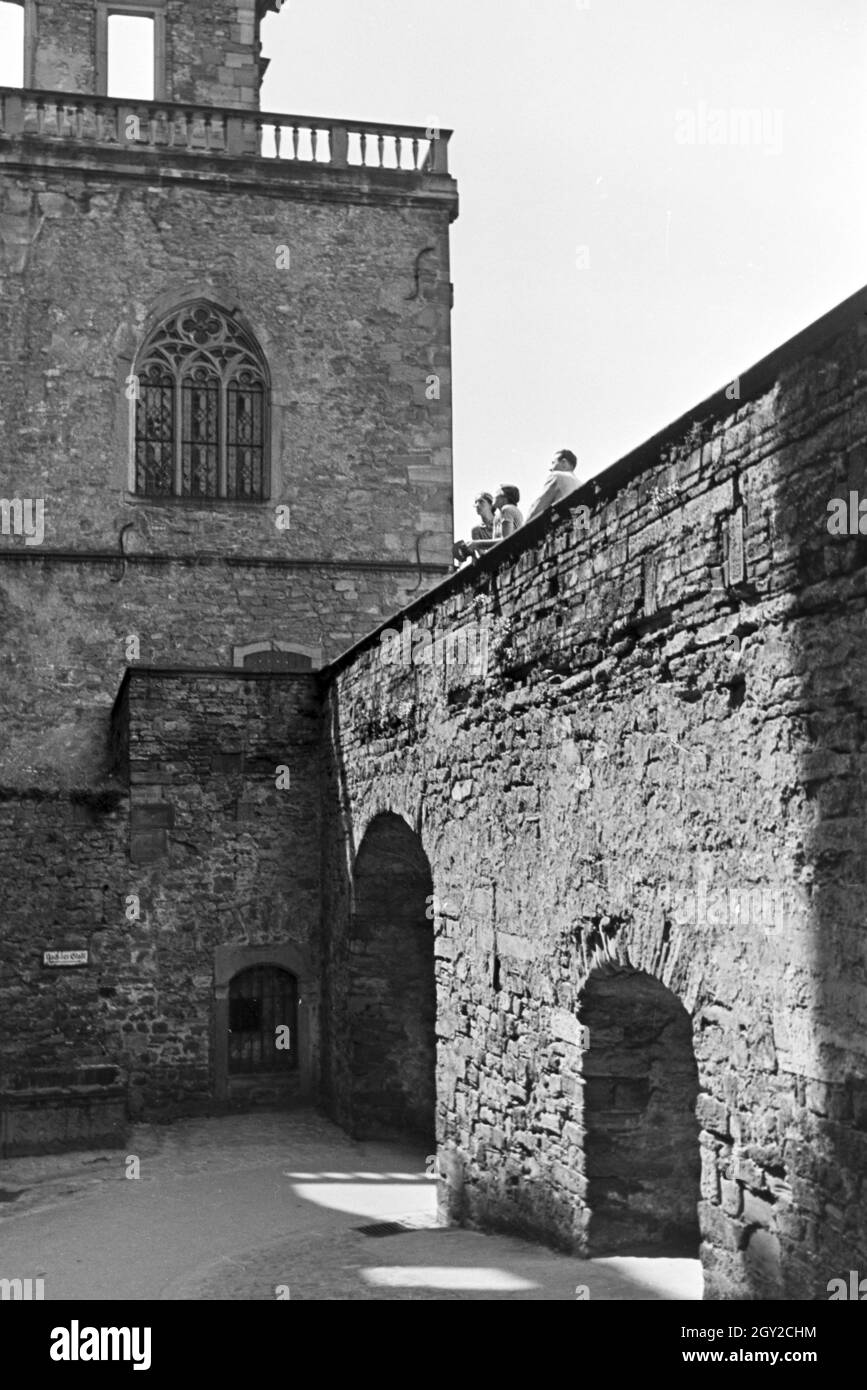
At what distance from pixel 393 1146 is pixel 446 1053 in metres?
3.12

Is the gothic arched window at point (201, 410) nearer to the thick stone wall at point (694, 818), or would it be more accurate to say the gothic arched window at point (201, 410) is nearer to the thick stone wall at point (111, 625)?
the thick stone wall at point (111, 625)

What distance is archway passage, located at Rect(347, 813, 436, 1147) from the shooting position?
12.1m

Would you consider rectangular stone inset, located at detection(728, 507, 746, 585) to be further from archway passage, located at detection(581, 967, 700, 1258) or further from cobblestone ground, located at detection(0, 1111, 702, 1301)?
cobblestone ground, located at detection(0, 1111, 702, 1301)

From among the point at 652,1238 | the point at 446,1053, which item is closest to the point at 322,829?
the point at 446,1053

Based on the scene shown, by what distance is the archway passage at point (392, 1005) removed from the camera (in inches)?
476

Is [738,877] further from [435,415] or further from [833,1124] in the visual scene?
[435,415]

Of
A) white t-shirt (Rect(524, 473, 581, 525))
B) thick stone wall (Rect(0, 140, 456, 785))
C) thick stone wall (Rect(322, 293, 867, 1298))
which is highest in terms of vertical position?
thick stone wall (Rect(0, 140, 456, 785))

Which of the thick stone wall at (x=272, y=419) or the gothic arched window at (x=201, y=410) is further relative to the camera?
the gothic arched window at (x=201, y=410)

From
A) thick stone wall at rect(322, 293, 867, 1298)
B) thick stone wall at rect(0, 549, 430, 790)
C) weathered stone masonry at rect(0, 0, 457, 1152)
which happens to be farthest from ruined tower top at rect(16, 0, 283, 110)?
thick stone wall at rect(322, 293, 867, 1298)

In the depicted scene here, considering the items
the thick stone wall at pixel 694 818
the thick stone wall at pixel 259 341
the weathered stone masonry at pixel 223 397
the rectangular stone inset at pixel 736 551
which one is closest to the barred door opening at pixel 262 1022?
the weathered stone masonry at pixel 223 397

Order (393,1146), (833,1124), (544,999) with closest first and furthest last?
(833,1124) < (544,999) < (393,1146)

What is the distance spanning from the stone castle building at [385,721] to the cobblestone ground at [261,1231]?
1.13 ft

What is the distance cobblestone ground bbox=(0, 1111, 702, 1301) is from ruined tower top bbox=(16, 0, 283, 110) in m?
12.8
